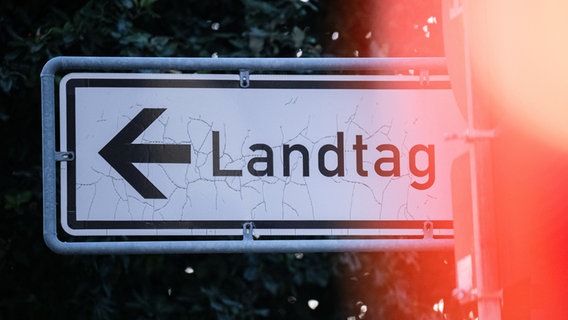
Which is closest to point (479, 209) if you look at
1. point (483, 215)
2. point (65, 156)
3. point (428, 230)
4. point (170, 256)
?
point (483, 215)

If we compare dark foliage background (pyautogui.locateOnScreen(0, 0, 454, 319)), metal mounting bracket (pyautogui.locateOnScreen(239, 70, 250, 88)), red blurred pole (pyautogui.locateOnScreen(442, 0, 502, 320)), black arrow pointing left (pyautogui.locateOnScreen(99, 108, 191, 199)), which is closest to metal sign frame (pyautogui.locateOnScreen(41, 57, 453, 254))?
metal mounting bracket (pyautogui.locateOnScreen(239, 70, 250, 88))

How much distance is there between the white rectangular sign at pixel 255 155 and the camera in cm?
371

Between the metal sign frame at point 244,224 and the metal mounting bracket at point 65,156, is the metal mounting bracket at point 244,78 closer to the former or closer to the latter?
the metal sign frame at point 244,224

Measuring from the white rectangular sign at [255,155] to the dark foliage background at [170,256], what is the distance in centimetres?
286

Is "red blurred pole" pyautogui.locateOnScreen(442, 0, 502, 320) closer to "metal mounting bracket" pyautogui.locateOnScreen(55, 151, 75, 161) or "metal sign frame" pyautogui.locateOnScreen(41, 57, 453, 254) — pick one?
"metal sign frame" pyautogui.locateOnScreen(41, 57, 453, 254)

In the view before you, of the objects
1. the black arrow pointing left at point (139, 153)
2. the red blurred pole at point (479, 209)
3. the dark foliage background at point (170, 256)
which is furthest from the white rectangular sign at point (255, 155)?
the dark foliage background at point (170, 256)

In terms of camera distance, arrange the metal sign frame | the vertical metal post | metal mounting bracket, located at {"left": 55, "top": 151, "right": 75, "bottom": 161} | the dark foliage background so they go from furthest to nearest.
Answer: the dark foliage background, metal mounting bracket, located at {"left": 55, "top": 151, "right": 75, "bottom": 161}, the metal sign frame, the vertical metal post

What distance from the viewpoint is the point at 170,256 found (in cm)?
677

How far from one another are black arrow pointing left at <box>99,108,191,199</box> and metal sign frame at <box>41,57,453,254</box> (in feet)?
0.39

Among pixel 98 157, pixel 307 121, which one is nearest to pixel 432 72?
pixel 307 121

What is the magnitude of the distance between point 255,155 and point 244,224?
18 cm

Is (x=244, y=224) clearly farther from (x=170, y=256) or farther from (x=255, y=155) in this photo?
(x=170, y=256)

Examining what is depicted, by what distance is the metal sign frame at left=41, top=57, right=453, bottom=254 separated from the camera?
11.7ft

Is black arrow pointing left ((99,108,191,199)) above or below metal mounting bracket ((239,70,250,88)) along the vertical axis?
below
